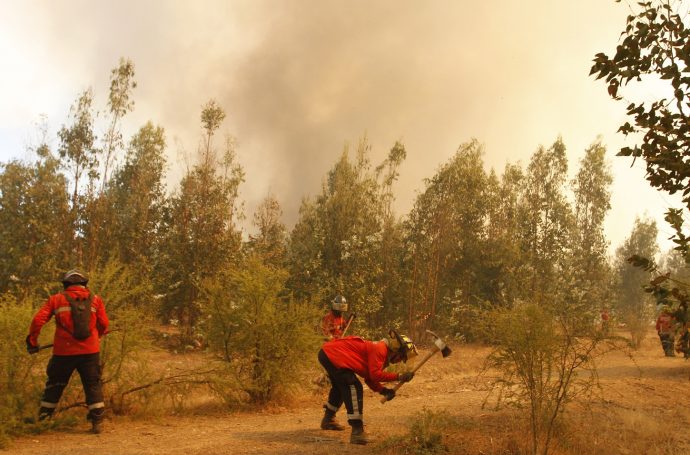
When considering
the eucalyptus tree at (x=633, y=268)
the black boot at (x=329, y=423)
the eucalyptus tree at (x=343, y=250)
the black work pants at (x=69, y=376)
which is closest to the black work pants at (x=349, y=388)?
the black boot at (x=329, y=423)

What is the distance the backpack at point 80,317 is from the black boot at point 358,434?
3729mm

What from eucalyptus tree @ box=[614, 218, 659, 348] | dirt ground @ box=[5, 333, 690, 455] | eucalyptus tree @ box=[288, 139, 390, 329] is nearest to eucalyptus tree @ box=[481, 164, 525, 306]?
eucalyptus tree @ box=[288, 139, 390, 329]

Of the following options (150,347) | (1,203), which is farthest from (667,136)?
(1,203)

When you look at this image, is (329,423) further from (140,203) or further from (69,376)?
(140,203)

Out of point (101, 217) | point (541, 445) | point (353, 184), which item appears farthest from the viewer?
point (353, 184)

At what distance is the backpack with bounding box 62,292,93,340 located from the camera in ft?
24.0

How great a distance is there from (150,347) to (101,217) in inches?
598

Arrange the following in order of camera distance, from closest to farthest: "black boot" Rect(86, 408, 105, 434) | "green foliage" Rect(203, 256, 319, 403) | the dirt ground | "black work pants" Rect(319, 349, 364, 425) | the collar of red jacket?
the dirt ground, "black work pants" Rect(319, 349, 364, 425), the collar of red jacket, "black boot" Rect(86, 408, 105, 434), "green foliage" Rect(203, 256, 319, 403)

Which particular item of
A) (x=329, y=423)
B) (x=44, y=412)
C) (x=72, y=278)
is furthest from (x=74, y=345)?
(x=329, y=423)

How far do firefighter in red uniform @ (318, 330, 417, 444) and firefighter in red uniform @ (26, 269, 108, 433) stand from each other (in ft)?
10.2

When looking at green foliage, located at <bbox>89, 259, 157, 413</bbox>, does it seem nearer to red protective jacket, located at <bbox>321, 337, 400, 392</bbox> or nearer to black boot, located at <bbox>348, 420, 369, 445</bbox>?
red protective jacket, located at <bbox>321, 337, 400, 392</bbox>

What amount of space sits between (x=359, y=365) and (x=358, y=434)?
2.90 feet

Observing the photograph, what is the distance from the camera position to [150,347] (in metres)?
8.95

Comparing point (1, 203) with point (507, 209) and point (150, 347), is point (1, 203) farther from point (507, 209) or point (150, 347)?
point (507, 209)
